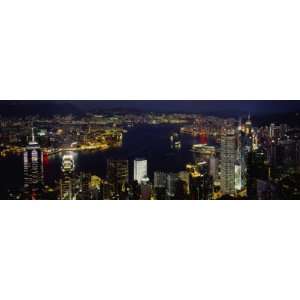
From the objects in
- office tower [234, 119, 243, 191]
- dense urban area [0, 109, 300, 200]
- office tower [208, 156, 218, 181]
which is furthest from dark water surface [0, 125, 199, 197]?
office tower [234, 119, 243, 191]

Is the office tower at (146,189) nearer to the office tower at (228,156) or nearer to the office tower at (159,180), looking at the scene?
the office tower at (159,180)

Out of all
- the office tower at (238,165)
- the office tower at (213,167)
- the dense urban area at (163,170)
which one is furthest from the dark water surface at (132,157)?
the office tower at (238,165)

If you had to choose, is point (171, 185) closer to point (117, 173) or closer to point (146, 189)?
point (146, 189)

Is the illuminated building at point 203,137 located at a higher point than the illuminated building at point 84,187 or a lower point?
higher

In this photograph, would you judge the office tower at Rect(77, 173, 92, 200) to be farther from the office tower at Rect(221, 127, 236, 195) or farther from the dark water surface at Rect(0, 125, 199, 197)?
the office tower at Rect(221, 127, 236, 195)

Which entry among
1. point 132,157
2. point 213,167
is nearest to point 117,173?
point 132,157
